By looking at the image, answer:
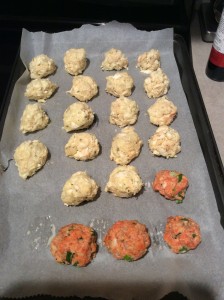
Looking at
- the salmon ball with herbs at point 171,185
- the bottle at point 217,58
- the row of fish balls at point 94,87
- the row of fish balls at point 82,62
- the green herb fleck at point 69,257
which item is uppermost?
the bottle at point 217,58

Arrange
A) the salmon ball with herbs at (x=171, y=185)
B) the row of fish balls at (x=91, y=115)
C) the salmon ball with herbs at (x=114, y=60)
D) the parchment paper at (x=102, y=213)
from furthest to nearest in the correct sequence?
the salmon ball with herbs at (x=114, y=60), the row of fish balls at (x=91, y=115), the salmon ball with herbs at (x=171, y=185), the parchment paper at (x=102, y=213)

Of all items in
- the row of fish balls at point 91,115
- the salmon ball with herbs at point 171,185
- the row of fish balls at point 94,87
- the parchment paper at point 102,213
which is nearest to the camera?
the parchment paper at point 102,213

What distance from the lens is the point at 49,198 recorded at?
52.3 inches

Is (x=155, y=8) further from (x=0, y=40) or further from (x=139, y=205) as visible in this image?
(x=139, y=205)

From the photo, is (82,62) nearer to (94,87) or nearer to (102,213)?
(94,87)

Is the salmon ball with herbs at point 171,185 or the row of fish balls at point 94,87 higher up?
the row of fish balls at point 94,87

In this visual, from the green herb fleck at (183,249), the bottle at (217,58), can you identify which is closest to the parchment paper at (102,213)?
the green herb fleck at (183,249)

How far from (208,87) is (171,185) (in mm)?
689

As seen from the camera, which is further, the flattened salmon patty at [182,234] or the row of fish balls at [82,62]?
the row of fish balls at [82,62]

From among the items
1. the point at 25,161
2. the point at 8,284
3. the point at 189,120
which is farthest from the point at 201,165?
the point at 8,284

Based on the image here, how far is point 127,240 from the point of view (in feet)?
3.88

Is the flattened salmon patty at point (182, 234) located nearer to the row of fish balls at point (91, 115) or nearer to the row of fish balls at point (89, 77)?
the row of fish balls at point (91, 115)

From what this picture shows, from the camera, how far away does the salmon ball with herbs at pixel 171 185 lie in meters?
1.30

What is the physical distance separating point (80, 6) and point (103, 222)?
3.75 feet
